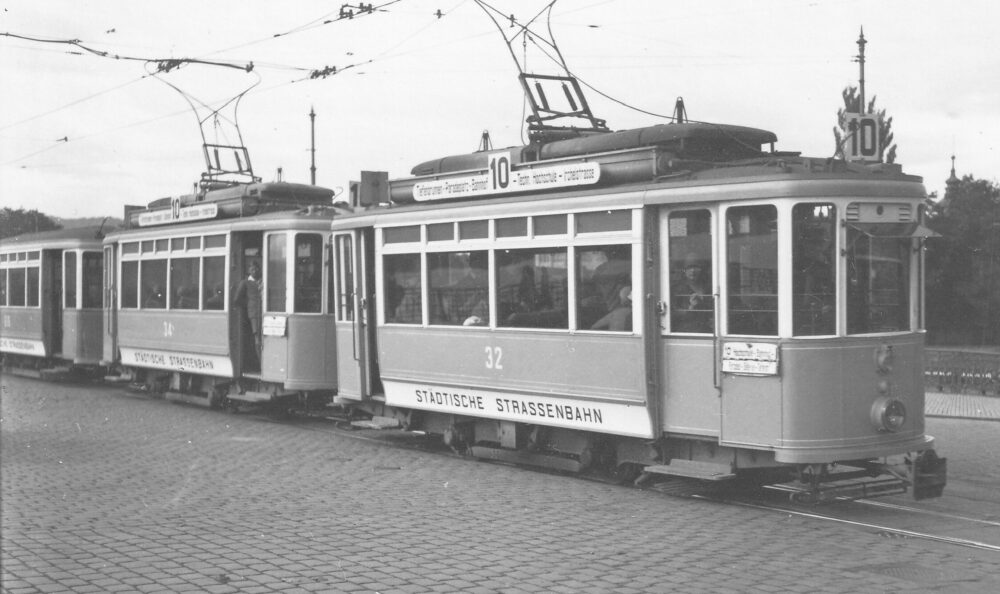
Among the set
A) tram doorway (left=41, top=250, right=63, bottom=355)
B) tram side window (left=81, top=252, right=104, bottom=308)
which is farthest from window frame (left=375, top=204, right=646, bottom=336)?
tram doorway (left=41, top=250, right=63, bottom=355)

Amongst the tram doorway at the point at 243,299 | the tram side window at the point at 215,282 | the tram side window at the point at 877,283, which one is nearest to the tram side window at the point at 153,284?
the tram side window at the point at 215,282

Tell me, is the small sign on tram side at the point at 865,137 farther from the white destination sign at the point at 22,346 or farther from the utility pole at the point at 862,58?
the white destination sign at the point at 22,346

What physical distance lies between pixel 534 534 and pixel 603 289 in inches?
117

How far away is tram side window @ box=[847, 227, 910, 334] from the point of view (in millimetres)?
9219

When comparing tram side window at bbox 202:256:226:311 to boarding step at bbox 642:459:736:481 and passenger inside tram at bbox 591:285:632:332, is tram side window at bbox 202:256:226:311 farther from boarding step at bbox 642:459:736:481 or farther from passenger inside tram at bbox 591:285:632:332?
boarding step at bbox 642:459:736:481

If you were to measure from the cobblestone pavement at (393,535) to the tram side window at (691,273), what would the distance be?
1.51 metres

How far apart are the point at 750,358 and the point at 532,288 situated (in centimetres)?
268

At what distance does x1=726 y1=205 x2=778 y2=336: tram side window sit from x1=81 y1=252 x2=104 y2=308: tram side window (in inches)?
664

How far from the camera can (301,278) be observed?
16.1 meters

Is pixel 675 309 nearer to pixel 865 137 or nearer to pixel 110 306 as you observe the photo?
pixel 865 137

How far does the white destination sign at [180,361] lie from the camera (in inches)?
695

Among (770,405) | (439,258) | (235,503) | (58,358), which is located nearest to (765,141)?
(770,405)

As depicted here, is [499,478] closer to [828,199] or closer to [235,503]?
[235,503]

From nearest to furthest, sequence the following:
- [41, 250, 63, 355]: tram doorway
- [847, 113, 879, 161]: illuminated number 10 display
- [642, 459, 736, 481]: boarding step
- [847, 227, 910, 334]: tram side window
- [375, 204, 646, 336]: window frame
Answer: [847, 227, 910, 334]: tram side window < [642, 459, 736, 481]: boarding step < [375, 204, 646, 336]: window frame < [847, 113, 879, 161]: illuminated number 10 display < [41, 250, 63, 355]: tram doorway
